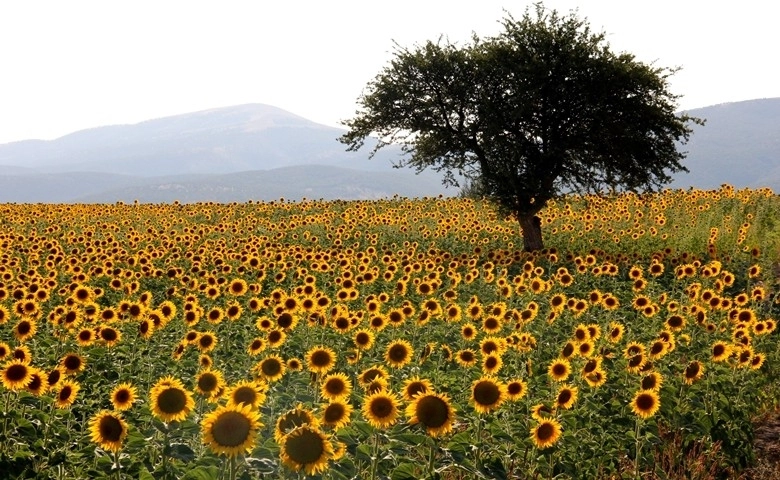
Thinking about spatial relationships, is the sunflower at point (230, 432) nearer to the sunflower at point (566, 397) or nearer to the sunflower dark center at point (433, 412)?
the sunflower dark center at point (433, 412)

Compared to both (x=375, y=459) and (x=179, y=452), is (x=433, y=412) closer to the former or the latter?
(x=375, y=459)

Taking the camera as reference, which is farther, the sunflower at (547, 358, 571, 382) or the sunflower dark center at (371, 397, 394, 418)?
the sunflower at (547, 358, 571, 382)

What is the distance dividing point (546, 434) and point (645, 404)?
1.22 metres

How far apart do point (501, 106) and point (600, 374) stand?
13937 mm

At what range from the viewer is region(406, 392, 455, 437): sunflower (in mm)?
4797

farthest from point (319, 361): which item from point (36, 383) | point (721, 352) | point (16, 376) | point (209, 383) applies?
point (721, 352)

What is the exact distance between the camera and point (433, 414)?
481 cm

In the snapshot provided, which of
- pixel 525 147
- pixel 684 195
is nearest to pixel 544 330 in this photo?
pixel 525 147

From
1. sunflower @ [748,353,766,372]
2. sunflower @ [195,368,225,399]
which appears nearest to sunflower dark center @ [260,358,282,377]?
sunflower @ [195,368,225,399]

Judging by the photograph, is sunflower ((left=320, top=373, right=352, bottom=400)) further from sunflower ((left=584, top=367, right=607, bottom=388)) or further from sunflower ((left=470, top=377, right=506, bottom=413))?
sunflower ((left=584, top=367, right=607, bottom=388))

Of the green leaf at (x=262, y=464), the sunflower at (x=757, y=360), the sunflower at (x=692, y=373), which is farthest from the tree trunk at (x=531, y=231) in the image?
the green leaf at (x=262, y=464)

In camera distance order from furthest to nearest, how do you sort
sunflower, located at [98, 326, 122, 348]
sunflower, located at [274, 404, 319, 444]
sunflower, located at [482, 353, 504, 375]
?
sunflower, located at [98, 326, 122, 348], sunflower, located at [482, 353, 504, 375], sunflower, located at [274, 404, 319, 444]

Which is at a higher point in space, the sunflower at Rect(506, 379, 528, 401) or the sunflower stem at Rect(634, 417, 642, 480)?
the sunflower at Rect(506, 379, 528, 401)

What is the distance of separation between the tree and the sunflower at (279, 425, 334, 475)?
1657 centimetres
